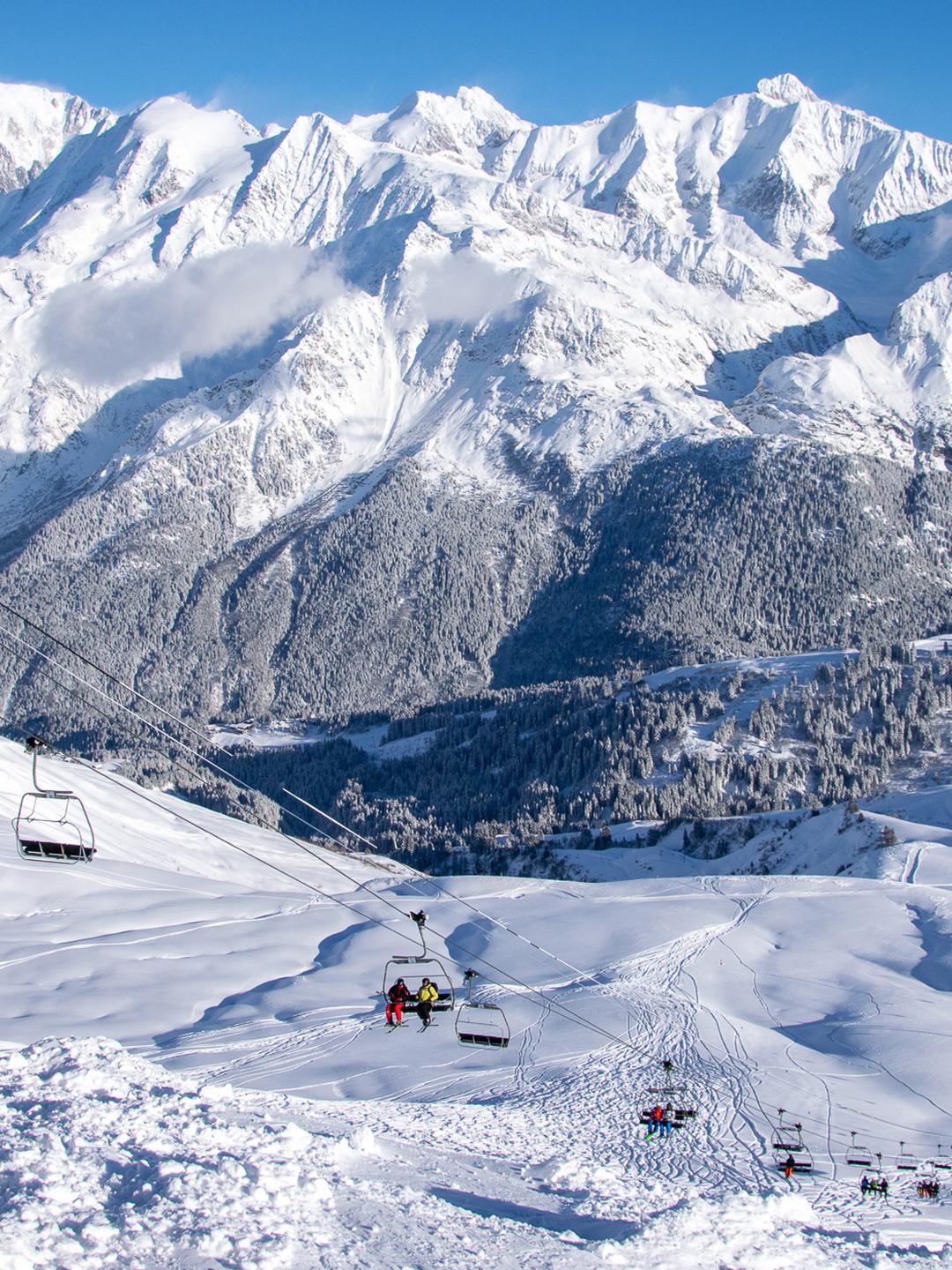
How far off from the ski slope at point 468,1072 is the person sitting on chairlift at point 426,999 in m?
3.22

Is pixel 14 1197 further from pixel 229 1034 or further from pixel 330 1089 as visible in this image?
pixel 229 1034

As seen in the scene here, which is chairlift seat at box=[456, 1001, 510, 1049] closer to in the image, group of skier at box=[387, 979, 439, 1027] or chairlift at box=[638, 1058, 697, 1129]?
chairlift at box=[638, 1058, 697, 1129]

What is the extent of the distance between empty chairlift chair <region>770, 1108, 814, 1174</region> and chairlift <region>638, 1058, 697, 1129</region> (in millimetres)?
2948

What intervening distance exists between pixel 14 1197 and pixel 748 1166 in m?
24.0

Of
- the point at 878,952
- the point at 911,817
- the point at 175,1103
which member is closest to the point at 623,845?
the point at 911,817

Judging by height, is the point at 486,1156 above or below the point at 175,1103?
below

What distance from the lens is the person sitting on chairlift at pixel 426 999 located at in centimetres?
3788

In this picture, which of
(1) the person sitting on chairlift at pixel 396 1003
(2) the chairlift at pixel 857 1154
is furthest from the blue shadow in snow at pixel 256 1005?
(2) the chairlift at pixel 857 1154

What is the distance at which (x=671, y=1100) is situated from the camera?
46.6m

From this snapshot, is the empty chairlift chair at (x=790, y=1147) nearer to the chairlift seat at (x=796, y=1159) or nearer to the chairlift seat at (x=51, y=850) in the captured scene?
the chairlift seat at (x=796, y=1159)

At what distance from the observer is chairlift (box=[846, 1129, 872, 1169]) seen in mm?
39309

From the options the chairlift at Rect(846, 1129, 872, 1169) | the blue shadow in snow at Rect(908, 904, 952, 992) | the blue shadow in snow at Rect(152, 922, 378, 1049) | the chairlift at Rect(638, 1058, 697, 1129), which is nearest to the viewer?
the chairlift at Rect(846, 1129, 872, 1169)

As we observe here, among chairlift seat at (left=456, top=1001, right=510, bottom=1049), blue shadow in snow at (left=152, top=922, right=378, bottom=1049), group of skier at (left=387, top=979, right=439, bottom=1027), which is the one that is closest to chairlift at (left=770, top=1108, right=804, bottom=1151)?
chairlift seat at (left=456, top=1001, right=510, bottom=1049)

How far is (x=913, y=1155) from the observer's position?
41750 mm
